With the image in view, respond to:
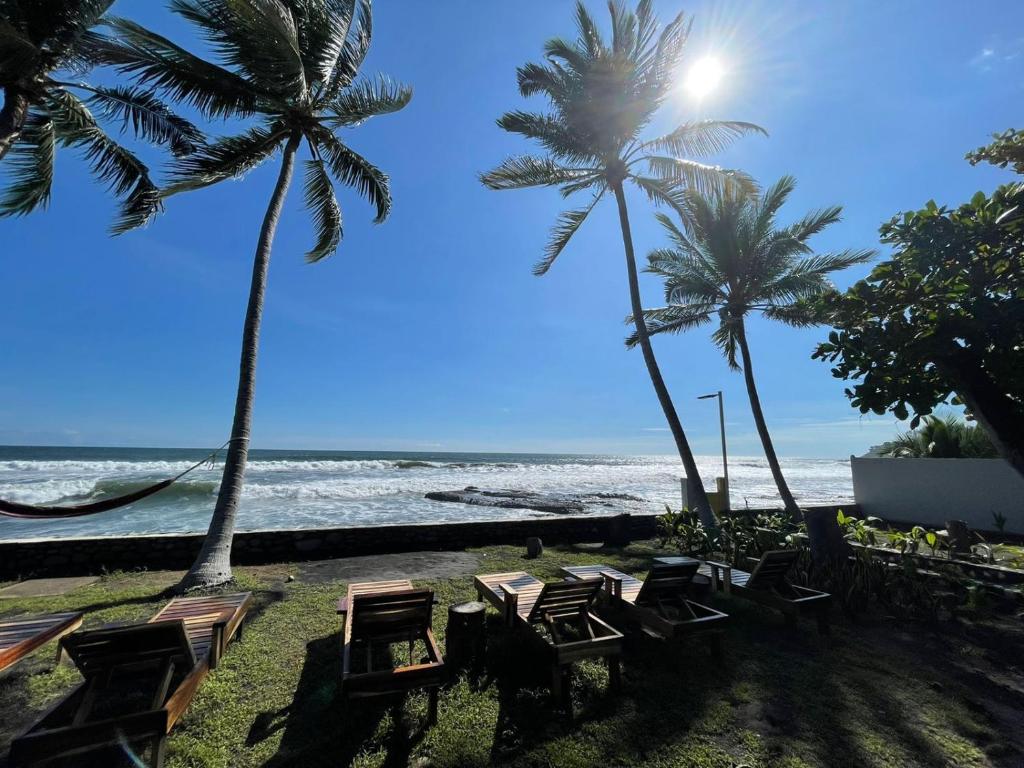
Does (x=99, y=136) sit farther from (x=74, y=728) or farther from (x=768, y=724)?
(x=768, y=724)

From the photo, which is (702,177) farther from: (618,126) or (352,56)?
(352,56)

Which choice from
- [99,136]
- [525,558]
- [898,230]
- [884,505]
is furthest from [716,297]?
[99,136]

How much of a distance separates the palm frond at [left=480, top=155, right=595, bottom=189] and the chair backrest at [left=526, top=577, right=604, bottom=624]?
31.4ft

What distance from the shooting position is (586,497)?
933 inches

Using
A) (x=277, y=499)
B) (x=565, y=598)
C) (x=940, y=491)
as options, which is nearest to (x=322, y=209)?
(x=565, y=598)

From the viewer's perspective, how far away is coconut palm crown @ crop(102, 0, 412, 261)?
6.30 m

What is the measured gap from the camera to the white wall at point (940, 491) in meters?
10.8

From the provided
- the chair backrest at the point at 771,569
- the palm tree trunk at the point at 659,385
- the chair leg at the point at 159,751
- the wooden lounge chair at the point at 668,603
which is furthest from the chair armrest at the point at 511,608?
the palm tree trunk at the point at 659,385

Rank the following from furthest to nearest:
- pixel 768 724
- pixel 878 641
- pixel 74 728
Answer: pixel 878 641 < pixel 768 724 < pixel 74 728

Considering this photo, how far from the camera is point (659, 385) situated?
1005cm

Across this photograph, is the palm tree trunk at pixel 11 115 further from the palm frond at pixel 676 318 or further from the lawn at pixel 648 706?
the palm frond at pixel 676 318

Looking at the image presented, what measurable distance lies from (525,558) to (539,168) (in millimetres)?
8786

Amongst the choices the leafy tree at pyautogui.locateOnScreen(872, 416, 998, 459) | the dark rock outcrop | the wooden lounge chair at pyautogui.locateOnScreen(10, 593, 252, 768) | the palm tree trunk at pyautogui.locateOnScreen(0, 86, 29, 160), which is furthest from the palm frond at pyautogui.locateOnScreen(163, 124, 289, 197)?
the leafy tree at pyautogui.locateOnScreen(872, 416, 998, 459)

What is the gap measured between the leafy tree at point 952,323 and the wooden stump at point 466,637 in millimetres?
4783
